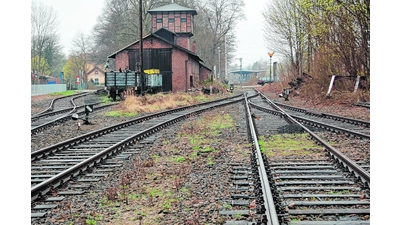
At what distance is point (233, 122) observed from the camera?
14.2 m

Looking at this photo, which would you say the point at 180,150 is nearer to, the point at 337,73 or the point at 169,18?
the point at 337,73

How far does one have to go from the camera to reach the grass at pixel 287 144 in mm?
8305

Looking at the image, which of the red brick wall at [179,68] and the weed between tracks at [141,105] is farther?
the red brick wall at [179,68]

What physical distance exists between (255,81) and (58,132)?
81.5 meters

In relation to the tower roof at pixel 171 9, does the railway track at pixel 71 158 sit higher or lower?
lower

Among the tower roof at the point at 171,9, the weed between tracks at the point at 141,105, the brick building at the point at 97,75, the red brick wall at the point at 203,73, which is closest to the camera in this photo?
the weed between tracks at the point at 141,105

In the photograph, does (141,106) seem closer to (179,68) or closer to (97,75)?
(179,68)

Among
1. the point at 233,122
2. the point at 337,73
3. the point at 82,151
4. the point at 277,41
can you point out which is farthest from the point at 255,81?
the point at 82,151

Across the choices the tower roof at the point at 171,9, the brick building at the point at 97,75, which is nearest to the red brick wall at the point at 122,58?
the tower roof at the point at 171,9

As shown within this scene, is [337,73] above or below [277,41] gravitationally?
below

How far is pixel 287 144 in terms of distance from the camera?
9.25 meters

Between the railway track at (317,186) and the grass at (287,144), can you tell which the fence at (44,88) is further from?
the railway track at (317,186)

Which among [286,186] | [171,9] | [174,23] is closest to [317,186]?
[286,186]

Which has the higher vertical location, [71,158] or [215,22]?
[215,22]
